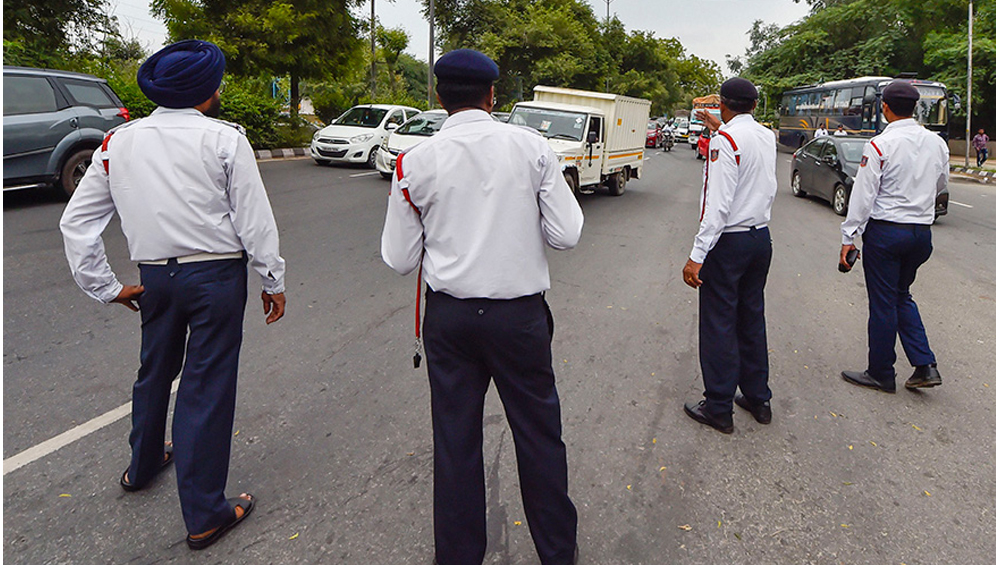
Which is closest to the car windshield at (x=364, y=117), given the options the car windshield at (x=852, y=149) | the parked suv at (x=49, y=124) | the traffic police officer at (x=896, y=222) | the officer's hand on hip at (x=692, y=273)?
the parked suv at (x=49, y=124)

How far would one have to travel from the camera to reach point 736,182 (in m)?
3.35

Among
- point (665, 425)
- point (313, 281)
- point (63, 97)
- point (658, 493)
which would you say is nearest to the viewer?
point (658, 493)

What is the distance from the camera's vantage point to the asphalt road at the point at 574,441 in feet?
8.57

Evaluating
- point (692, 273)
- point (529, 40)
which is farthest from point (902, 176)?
point (529, 40)

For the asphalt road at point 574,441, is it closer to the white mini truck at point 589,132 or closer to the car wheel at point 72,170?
the car wheel at point 72,170

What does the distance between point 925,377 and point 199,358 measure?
4063 millimetres

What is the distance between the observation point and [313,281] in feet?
20.5

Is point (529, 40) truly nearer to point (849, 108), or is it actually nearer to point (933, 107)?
point (849, 108)

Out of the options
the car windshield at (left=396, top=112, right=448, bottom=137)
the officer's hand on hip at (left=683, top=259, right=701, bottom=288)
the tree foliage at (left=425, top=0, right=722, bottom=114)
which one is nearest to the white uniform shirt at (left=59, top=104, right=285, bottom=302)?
the officer's hand on hip at (left=683, top=259, right=701, bottom=288)

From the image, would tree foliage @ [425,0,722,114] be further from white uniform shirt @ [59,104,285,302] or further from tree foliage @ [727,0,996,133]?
white uniform shirt @ [59,104,285,302]

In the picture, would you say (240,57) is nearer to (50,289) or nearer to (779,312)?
(50,289)

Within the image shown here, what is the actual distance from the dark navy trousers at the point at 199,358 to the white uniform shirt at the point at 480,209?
76 cm

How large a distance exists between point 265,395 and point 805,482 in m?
2.87

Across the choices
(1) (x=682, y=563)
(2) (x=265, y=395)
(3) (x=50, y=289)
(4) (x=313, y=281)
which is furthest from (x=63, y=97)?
(1) (x=682, y=563)
